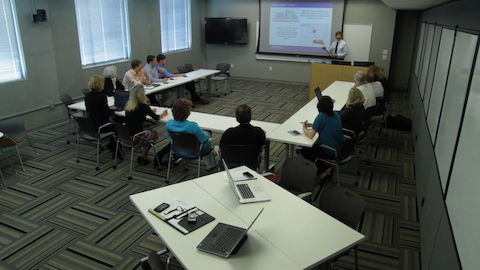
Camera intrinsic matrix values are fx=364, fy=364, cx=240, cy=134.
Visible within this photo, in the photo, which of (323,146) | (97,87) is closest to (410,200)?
(323,146)

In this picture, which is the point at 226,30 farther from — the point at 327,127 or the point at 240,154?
the point at 240,154

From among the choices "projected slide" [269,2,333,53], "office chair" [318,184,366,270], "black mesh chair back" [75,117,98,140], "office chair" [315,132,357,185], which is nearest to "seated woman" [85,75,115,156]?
"black mesh chair back" [75,117,98,140]

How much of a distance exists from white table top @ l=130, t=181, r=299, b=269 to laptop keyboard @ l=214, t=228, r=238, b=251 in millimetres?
73

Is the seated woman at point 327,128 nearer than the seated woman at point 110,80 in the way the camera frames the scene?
Yes

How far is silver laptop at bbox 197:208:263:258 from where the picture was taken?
2271 mm

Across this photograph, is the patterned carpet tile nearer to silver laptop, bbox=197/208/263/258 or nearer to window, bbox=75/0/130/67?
silver laptop, bbox=197/208/263/258

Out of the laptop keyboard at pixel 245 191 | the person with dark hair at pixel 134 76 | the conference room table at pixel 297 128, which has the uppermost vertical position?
the person with dark hair at pixel 134 76

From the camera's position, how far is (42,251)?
3465 millimetres

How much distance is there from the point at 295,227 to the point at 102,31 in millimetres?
6988

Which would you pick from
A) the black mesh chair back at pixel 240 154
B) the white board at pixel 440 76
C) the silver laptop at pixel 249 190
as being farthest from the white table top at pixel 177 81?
the white board at pixel 440 76

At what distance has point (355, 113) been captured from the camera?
4730mm

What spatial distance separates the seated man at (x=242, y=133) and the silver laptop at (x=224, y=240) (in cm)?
150

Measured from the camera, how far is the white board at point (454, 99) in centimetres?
288

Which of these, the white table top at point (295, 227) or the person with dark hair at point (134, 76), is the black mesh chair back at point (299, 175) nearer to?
the white table top at point (295, 227)
